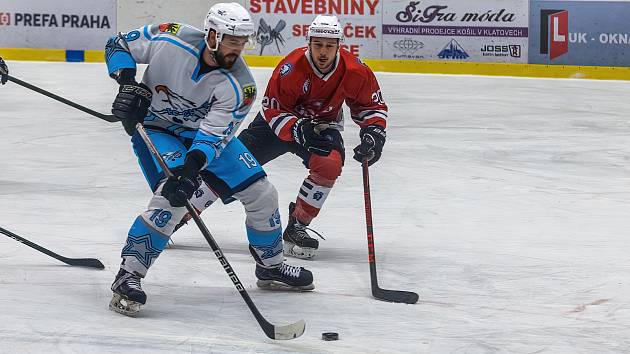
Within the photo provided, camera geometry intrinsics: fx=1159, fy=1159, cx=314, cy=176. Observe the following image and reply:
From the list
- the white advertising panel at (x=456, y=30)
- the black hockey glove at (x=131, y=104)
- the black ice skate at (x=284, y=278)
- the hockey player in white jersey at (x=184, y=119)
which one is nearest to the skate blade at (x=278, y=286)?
the black ice skate at (x=284, y=278)

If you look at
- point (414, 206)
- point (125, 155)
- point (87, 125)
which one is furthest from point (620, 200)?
point (87, 125)

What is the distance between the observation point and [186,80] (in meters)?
3.89

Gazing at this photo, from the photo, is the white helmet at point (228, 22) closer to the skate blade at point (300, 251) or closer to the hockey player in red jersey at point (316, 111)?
the hockey player in red jersey at point (316, 111)

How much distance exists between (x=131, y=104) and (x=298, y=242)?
1.31 meters

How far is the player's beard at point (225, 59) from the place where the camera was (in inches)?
152

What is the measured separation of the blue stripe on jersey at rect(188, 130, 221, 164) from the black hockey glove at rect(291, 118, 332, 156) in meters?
0.91

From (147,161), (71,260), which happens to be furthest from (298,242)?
(147,161)

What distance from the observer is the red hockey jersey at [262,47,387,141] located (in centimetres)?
479

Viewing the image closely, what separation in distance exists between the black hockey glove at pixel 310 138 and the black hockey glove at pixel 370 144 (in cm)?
17

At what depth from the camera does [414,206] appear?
587cm

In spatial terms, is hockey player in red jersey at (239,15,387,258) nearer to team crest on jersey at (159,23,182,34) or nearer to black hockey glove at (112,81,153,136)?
team crest on jersey at (159,23,182,34)

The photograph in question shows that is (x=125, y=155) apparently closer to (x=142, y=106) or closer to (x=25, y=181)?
(x=25, y=181)

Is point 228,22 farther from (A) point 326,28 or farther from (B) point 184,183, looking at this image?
(A) point 326,28

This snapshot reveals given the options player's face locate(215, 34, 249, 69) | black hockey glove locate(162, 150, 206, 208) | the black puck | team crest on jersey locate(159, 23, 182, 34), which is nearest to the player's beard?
player's face locate(215, 34, 249, 69)
